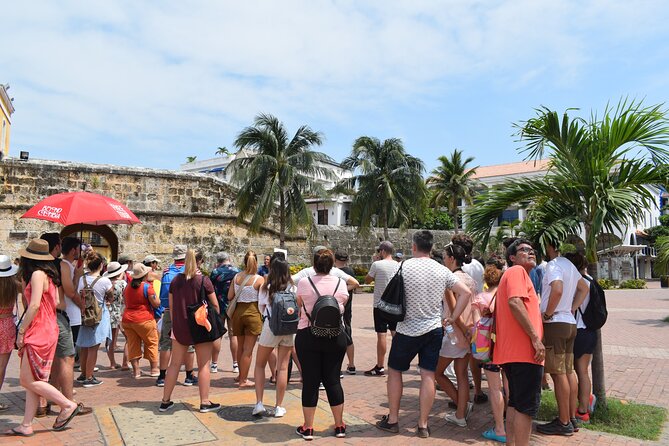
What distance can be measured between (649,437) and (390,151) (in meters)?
24.9

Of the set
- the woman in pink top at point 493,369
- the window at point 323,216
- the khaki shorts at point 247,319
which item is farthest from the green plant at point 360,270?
the window at point 323,216

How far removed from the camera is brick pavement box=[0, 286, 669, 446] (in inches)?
190

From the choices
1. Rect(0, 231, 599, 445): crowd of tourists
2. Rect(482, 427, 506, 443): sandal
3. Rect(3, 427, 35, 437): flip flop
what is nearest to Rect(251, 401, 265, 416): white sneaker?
Rect(0, 231, 599, 445): crowd of tourists

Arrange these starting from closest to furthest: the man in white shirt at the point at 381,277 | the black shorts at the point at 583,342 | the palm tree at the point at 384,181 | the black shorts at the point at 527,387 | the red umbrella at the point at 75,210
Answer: the black shorts at the point at 527,387 < the black shorts at the point at 583,342 < the man in white shirt at the point at 381,277 < the red umbrella at the point at 75,210 < the palm tree at the point at 384,181

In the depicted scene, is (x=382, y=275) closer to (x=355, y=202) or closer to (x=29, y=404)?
(x=29, y=404)

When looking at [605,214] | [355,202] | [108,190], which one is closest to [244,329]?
[605,214]

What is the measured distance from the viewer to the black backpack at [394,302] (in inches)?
A: 190

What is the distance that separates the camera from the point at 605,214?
5.52 meters

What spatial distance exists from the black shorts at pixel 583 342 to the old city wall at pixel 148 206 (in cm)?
1630

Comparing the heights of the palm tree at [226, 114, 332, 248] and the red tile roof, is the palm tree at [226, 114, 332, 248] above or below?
below

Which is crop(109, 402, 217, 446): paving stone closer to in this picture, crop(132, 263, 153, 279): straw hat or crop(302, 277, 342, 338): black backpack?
crop(302, 277, 342, 338): black backpack

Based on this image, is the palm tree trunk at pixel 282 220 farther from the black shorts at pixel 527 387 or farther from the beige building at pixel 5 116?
the beige building at pixel 5 116

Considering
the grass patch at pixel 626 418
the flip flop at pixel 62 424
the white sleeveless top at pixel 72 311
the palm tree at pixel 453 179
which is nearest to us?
the flip flop at pixel 62 424

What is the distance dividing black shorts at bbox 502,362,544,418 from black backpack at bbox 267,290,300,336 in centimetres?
218
